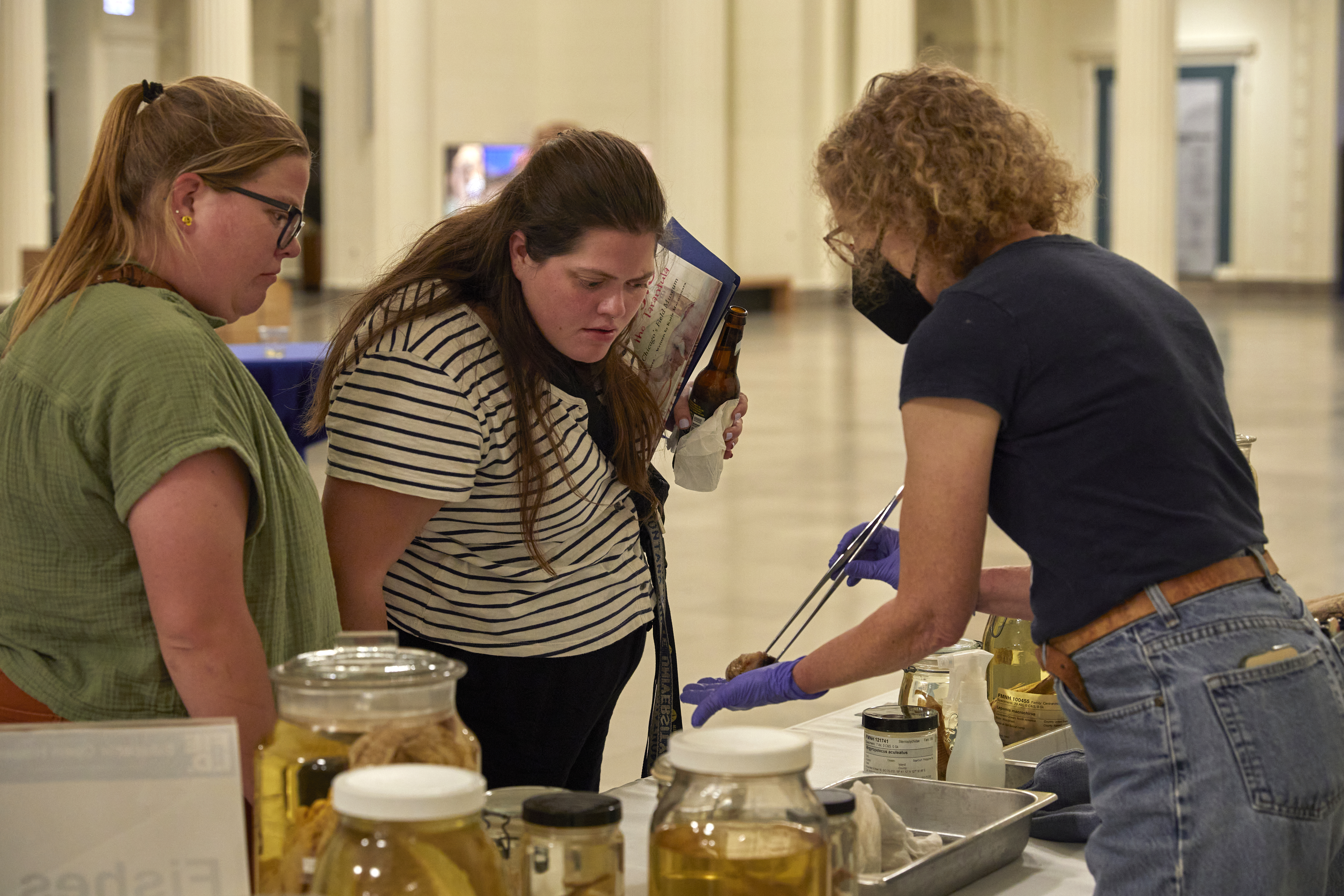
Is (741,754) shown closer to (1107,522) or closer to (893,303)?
(1107,522)

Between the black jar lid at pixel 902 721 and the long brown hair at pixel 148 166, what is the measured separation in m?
1.12

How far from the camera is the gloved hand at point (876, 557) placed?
2193mm

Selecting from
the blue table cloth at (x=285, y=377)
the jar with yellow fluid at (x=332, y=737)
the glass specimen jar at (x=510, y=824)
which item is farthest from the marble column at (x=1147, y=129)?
the jar with yellow fluid at (x=332, y=737)

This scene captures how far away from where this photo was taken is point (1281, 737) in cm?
151

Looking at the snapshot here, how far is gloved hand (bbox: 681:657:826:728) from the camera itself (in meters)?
1.81

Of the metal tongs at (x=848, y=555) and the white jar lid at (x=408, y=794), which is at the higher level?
the white jar lid at (x=408, y=794)


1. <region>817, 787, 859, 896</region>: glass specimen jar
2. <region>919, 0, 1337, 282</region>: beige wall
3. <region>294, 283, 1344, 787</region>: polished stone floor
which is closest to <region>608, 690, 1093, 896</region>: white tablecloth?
<region>817, 787, 859, 896</region>: glass specimen jar

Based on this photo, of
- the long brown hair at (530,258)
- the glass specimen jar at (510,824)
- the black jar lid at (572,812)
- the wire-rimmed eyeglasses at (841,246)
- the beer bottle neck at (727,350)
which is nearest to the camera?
the black jar lid at (572,812)

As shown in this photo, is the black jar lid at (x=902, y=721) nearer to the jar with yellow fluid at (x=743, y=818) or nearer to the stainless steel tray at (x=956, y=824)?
the stainless steel tray at (x=956, y=824)

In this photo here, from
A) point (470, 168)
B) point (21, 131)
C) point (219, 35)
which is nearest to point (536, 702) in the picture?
point (21, 131)

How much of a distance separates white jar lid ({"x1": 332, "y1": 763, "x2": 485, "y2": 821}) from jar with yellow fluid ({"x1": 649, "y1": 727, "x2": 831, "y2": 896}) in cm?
19

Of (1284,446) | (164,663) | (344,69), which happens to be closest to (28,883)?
(164,663)

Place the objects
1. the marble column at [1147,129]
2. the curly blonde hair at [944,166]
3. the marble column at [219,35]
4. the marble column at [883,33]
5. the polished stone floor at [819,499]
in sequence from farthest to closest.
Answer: the marble column at [883,33]
the marble column at [1147,129]
the marble column at [219,35]
the polished stone floor at [819,499]
the curly blonde hair at [944,166]

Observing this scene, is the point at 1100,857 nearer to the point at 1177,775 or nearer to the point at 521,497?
the point at 1177,775
